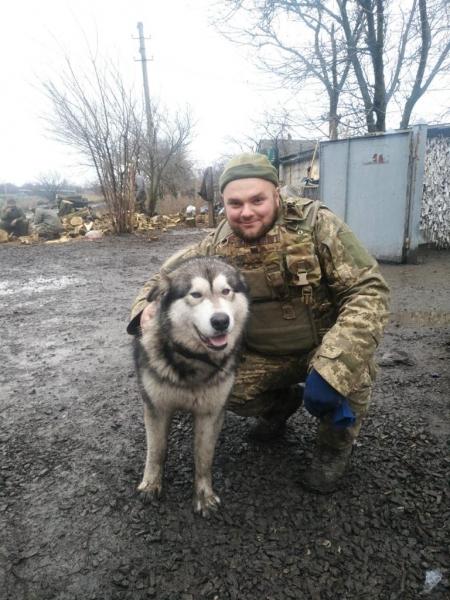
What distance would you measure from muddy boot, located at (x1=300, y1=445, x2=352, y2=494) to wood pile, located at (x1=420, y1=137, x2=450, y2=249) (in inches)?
269

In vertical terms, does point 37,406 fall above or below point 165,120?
below

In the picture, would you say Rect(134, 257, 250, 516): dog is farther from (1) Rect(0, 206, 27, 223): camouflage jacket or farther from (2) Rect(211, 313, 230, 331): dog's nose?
(1) Rect(0, 206, 27, 223): camouflage jacket

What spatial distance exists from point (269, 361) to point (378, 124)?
1056cm

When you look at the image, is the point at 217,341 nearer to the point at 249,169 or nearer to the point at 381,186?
the point at 249,169

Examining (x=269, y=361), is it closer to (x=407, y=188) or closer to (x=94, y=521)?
(x=94, y=521)

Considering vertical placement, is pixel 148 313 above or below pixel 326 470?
above

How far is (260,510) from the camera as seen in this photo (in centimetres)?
201

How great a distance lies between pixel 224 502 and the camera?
2078 mm

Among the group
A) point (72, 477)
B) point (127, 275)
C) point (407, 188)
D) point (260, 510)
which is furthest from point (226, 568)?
point (407, 188)

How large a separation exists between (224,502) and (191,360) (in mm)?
736

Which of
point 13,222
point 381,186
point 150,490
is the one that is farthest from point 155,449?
point 13,222

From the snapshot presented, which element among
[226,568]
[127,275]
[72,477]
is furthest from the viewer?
[127,275]

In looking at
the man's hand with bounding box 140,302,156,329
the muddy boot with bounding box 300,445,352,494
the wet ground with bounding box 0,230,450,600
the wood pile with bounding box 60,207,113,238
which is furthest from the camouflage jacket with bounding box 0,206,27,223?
the muddy boot with bounding box 300,445,352,494

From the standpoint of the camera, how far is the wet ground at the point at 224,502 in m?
1.63
